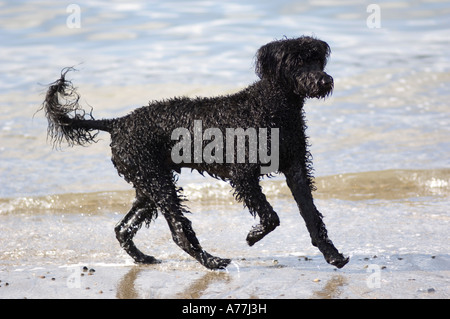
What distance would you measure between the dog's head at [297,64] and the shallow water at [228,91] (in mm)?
1349

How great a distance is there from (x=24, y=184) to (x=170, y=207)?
3778mm

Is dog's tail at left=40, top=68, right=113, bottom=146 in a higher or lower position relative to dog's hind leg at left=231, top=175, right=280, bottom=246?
higher

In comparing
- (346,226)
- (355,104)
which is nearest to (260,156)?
(346,226)

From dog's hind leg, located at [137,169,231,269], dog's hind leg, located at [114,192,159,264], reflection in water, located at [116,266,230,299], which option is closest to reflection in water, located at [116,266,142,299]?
reflection in water, located at [116,266,230,299]

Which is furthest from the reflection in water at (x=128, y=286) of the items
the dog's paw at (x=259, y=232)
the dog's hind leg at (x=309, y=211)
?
the dog's hind leg at (x=309, y=211)

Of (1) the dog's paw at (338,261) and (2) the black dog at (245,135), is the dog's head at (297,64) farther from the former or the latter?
(1) the dog's paw at (338,261)

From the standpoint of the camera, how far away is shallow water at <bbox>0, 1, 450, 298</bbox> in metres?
5.72

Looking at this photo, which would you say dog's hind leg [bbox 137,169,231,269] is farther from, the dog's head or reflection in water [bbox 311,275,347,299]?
the dog's head

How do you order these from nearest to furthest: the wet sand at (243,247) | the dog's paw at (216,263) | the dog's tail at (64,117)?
the wet sand at (243,247)
the dog's paw at (216,263)
the dog's tail at (64,117)

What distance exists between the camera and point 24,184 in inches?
334

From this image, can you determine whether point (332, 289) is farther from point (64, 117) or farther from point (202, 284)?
point (64, 117)

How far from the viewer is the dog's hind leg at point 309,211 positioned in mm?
5105

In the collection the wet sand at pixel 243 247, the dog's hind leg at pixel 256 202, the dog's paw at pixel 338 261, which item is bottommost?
the wet sand at pixel 243 247

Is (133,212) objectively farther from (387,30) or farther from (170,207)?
(387,30)
